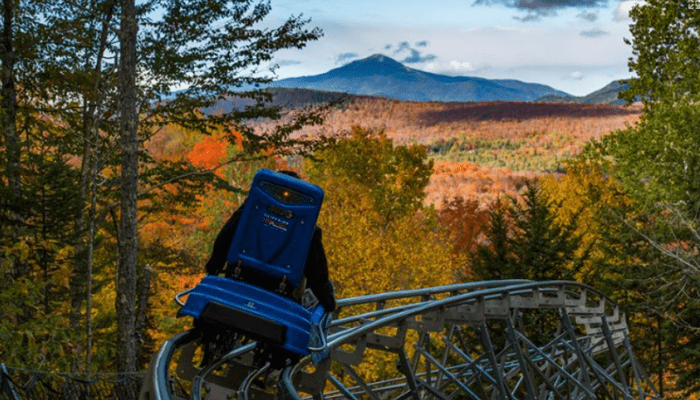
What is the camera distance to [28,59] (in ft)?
50.0

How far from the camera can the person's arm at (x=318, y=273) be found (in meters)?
6.97

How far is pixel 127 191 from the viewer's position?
13.6 m

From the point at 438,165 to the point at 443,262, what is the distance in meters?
81.7

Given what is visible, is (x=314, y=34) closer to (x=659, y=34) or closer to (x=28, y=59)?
(x=28, y=59)

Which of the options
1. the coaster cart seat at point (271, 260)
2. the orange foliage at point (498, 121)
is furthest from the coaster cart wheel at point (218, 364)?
the orange foliage at point (498, 121)

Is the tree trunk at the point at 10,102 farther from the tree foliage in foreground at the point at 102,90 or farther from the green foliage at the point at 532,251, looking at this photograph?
the green foliage at the point at 532,251

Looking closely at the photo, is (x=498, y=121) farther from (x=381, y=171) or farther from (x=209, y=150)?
(x=381, y=171)

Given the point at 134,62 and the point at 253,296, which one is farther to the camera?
the point at 134,62

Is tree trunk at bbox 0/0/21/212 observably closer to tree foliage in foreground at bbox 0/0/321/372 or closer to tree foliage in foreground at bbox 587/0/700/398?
tree foliage in foreground at bbox 0/0/321/372

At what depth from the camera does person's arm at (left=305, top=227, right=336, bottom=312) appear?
6.97 metres

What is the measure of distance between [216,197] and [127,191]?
2630 cm

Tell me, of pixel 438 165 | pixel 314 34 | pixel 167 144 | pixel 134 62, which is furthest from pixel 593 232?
pixel 438 165

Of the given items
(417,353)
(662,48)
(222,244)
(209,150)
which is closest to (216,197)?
(209,150)

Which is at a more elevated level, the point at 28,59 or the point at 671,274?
the point at 28,59
